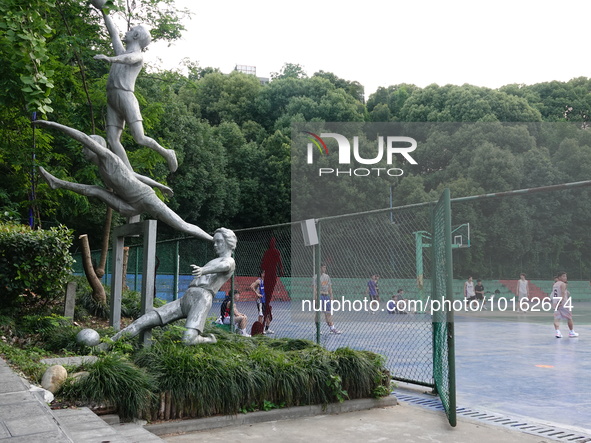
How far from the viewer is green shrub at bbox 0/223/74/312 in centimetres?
862

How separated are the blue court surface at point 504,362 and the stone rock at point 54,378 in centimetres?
332

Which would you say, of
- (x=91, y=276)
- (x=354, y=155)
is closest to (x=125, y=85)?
(x=91, y=276)

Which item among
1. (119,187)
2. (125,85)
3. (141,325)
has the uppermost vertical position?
(125,85)

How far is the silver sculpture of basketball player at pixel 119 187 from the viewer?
22.3 ft

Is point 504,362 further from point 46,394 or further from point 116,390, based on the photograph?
point 46,394

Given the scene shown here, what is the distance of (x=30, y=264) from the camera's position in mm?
8742

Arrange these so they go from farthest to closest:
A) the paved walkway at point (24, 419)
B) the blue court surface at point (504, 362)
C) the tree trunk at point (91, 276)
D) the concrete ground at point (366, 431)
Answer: the tree trunk at point (91, 276) → the blue court surface at point (504, 362) → the concrete ground at point (366, 431) → the paved walkway at point (24, 419)

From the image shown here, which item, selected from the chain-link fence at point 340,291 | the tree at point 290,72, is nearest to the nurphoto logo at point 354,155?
the chain-link fence at point 340,291

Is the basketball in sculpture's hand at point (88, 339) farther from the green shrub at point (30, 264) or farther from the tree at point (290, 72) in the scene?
the tree at point (290, 72)

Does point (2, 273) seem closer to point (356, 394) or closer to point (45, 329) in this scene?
point (45, 329)

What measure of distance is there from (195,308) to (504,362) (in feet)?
18.1

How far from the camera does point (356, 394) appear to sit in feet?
19.0

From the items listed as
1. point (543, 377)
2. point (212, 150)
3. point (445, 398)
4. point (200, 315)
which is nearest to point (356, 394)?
point (445, 398)

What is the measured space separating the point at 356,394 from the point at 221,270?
2.02 m
